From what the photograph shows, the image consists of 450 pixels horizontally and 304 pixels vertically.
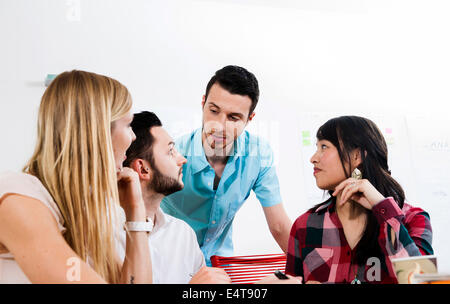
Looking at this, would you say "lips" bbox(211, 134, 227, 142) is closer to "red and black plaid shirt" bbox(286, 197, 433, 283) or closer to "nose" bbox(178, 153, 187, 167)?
"nose" bbox(178, 153, 187, 167)

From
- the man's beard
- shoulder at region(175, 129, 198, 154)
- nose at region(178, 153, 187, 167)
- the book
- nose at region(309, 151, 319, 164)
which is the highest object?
shoulder at region(175, 129, 198, 154)

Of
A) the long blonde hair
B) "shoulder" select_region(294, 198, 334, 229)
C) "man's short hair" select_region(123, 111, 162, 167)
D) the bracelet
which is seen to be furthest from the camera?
"shoulder" select_region(294, 198, 334, 229)

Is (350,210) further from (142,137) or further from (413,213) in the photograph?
(142,137)

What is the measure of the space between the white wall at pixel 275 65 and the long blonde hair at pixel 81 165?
243mm

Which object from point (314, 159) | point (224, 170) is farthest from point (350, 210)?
point (224, 170)

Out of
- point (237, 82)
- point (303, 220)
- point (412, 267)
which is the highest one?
point (237, 82)

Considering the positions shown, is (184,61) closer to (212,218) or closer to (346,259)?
(212,218)

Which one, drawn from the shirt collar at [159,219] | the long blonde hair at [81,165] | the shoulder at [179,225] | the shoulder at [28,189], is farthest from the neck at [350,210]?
the shoulder at [28,189]

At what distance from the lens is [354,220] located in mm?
2002

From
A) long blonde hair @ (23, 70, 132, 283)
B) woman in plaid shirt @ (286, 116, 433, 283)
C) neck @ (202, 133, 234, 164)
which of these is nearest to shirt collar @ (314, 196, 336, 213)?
woman in plaid shirt @ (286, 116, 433, 283)

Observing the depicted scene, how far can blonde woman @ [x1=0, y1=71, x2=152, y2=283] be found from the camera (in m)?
1.35

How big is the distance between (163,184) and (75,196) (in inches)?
17.9

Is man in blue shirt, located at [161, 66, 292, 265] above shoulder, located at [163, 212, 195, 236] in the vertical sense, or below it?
above

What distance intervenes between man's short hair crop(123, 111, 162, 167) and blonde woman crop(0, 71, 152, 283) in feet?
0.17
